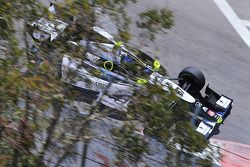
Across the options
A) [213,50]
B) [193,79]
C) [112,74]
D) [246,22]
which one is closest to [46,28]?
[112,74]

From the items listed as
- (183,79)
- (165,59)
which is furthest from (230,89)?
(183,79)

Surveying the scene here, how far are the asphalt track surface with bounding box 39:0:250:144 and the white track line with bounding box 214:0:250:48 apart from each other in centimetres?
12

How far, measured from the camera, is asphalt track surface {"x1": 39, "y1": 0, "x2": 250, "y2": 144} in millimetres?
10789

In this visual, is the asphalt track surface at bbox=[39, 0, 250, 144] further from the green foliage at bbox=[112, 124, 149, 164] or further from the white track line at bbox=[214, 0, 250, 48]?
the green foliage at bbox=[112, 124, 149, 164]

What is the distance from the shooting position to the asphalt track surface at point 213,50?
1079cm

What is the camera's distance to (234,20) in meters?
13.9

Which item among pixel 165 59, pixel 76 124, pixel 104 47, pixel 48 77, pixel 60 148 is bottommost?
pixel 165 59

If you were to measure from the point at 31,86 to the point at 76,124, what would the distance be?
51 centimetres

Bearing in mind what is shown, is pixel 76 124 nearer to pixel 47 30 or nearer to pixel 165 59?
pixel 47 30

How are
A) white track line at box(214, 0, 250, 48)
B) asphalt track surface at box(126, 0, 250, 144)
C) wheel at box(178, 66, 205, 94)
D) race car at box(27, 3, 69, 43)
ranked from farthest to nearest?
white track line at box(214, 0, 250, 48), asphalt track surface at box(126, 0, 250, 144), wheel at box(178, 66, 205, 94), race car at box(27, 3, 69, 43)

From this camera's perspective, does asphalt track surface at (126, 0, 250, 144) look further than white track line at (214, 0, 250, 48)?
No

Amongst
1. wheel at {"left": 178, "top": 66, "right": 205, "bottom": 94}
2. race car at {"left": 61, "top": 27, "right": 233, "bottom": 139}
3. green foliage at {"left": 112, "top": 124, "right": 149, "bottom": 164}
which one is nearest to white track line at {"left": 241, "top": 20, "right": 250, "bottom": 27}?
wheel at {"left": 178, "top": 66, "right": 205, "bottom": 94}

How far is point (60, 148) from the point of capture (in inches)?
174

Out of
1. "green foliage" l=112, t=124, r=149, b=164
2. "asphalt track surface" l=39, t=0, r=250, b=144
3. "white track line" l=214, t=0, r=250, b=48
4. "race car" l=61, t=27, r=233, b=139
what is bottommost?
"asphalt track surface" l=39, t=0, r=250, b=144
